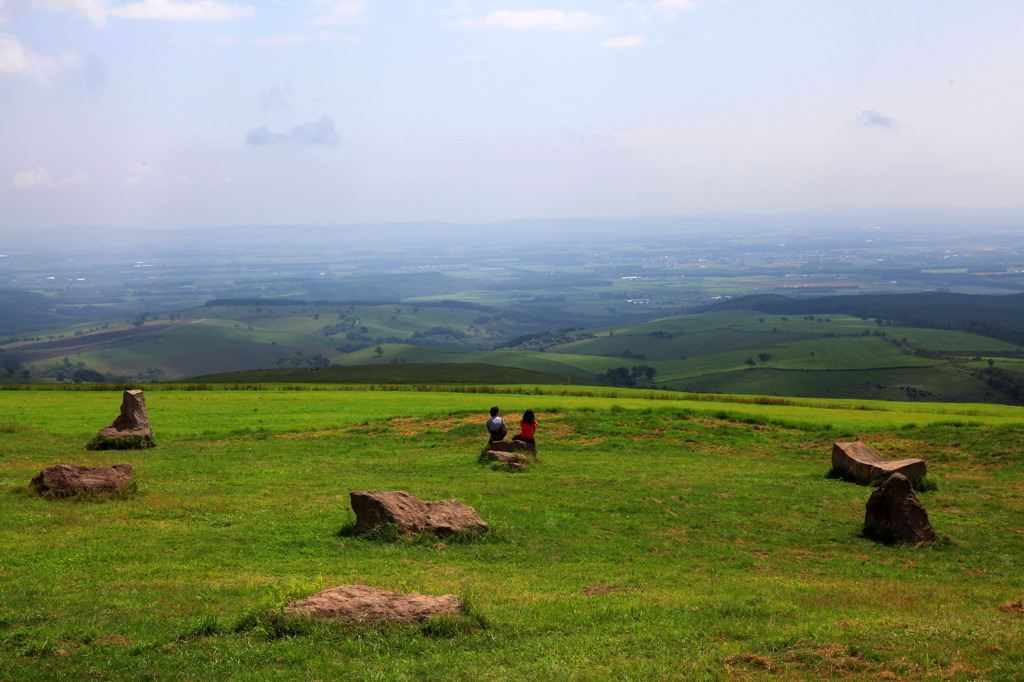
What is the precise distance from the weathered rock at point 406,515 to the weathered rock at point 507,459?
7.58 meters

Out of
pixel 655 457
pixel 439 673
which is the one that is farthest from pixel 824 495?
pixel 439 673

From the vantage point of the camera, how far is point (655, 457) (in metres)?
28.2

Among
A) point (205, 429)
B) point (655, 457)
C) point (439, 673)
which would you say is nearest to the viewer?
point (439, 673)

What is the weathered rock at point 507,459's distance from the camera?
2381 cm

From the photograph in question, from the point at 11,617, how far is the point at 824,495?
66.2ft

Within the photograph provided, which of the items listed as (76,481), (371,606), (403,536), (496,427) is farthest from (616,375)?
(371,606)

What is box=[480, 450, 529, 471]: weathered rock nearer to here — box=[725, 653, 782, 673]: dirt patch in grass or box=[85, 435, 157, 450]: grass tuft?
box=[85, 435, 157, 450]: grass tuft

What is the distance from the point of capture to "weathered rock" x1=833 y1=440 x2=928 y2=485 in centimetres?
2177

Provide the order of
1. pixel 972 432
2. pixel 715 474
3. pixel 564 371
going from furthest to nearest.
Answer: pixel 564 371
pixel 972 432
pixel 715 474

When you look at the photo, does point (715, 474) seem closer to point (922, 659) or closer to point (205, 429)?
point (922, 659)

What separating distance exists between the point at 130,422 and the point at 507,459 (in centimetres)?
1557

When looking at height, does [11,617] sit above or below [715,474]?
above

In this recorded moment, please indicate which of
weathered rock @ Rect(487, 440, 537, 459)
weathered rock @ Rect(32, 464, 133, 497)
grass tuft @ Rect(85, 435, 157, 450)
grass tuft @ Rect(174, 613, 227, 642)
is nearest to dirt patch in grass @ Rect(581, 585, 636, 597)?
grass tuft @ Rect(174, 613, 227, 642)

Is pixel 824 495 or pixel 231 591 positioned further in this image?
pixel 824 495
